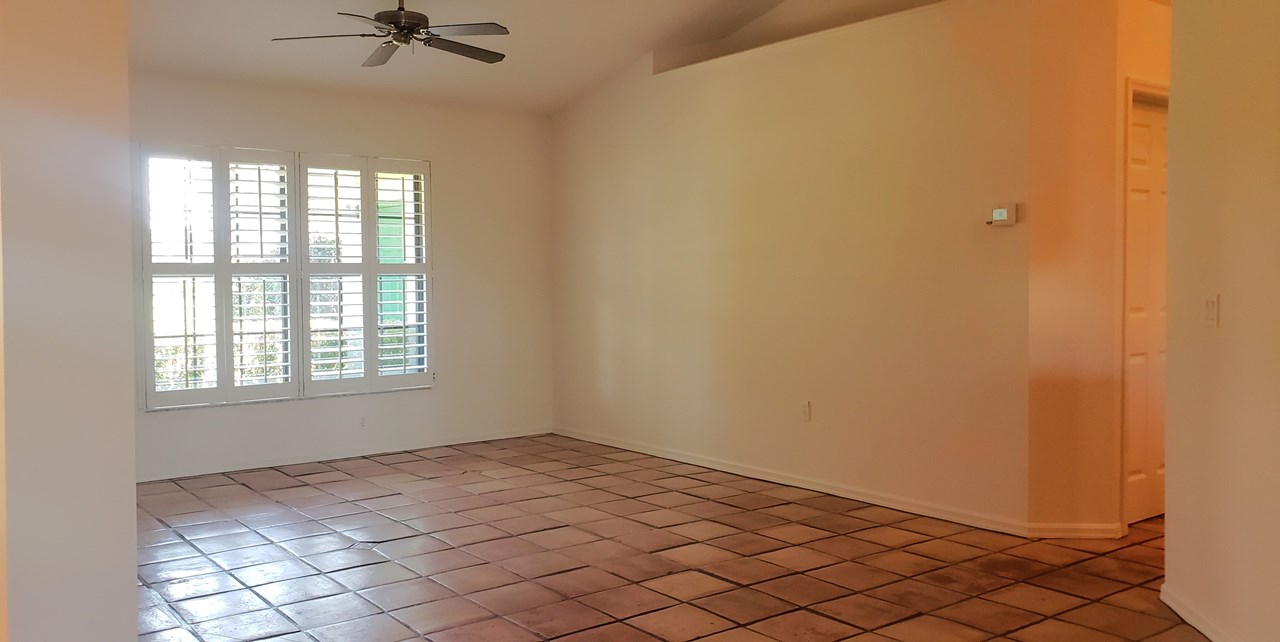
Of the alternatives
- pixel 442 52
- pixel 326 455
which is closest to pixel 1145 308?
Result: pixel 442 52

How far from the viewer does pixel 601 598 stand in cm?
386

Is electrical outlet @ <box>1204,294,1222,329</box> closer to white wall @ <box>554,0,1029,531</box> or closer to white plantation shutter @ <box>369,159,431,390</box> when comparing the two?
white wall @ <box>554,0,1029,531</box>

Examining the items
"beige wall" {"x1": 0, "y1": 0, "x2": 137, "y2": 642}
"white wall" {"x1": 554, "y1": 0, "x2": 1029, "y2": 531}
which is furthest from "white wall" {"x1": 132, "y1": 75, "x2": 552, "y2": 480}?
"beige wall" {"x1": 0, "y1": 0, "x2": 137, "y2": 642}

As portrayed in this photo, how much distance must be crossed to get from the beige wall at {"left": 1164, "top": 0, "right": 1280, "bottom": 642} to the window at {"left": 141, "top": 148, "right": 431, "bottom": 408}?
17.3 feet

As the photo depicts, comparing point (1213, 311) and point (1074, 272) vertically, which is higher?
point (1074, 272)

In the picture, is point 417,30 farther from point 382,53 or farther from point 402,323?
point 402,323

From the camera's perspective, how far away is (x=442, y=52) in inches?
252

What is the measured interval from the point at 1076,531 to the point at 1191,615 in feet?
3.93

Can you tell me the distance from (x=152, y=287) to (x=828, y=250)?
14.2ft

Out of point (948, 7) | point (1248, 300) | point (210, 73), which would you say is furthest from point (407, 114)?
point (1248, 300)

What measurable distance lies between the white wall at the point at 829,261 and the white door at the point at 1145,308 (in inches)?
23.9

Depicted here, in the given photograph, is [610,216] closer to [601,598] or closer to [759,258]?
[759,258]

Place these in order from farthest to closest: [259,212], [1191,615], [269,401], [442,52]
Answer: [269,401] → [259,212] → [442,52] → [1191,615]

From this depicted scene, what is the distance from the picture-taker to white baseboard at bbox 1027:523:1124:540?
15.3 feet
